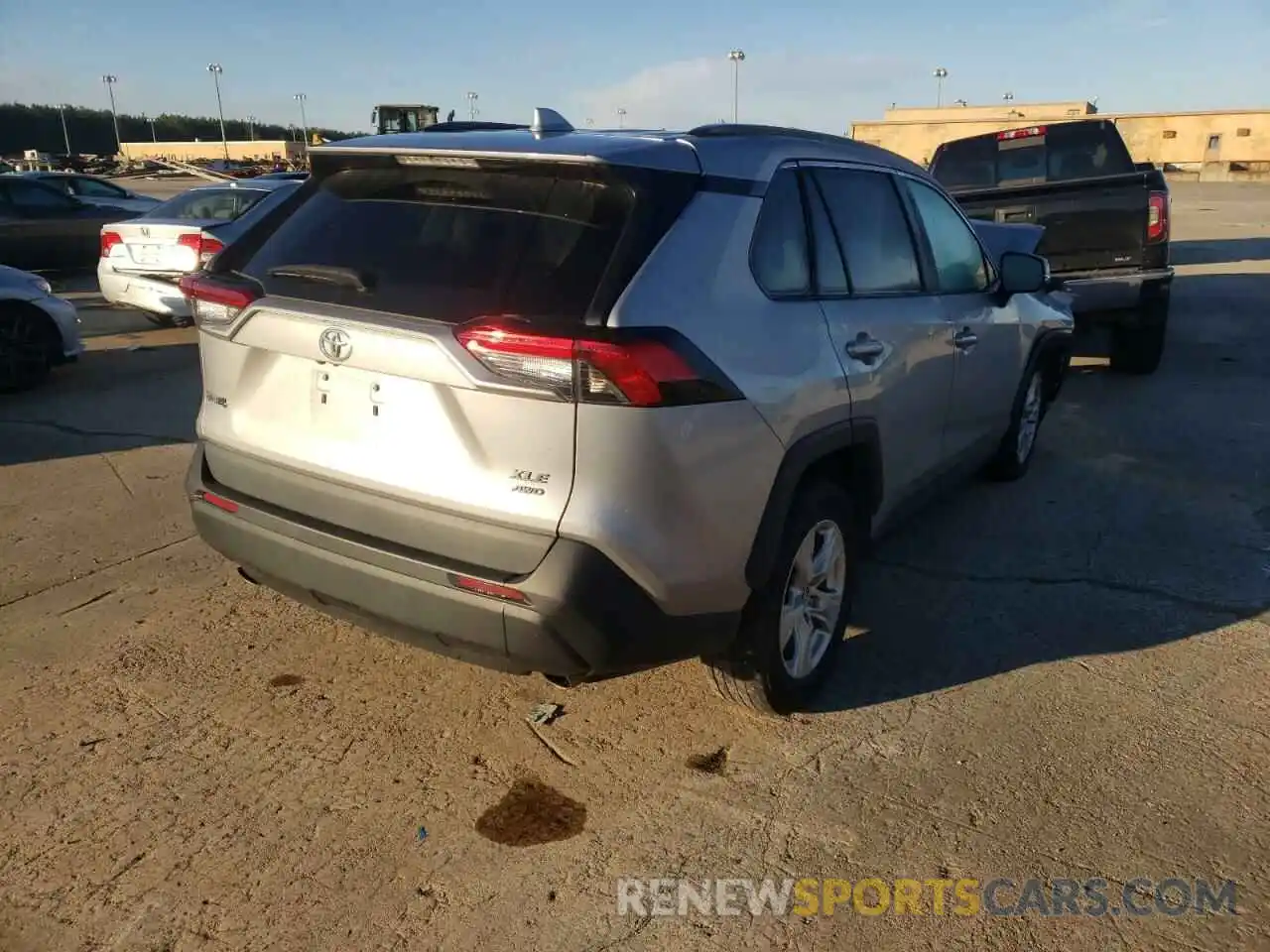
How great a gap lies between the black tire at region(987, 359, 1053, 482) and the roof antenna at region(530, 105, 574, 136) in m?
3.22

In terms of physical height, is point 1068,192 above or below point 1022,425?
above

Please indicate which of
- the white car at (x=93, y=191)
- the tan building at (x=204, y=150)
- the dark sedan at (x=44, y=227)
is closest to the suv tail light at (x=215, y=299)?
the dark sedan at (x=44, y=227)

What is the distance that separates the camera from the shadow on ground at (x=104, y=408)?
662 cm

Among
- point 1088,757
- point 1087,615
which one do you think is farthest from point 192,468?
point 1087,615

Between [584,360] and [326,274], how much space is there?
0.93 meters

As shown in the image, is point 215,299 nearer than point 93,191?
Yes

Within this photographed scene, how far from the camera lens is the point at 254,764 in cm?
316

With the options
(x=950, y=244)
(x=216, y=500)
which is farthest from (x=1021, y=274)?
(x=216, y=500)

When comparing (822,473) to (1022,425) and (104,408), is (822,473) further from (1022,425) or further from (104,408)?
(104,408)

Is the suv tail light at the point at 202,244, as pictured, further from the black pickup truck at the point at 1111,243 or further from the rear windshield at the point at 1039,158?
the rear windshield at the point at 1039,158

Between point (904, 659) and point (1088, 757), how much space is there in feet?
2.58

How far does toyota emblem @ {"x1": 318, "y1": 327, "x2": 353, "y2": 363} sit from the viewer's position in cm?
278

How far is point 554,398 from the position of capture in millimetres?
2539

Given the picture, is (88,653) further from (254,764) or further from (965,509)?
(965,509)
